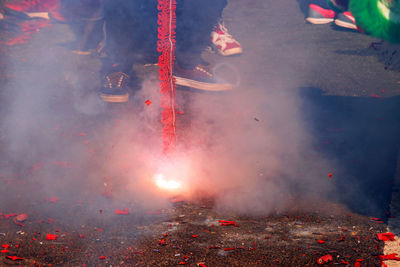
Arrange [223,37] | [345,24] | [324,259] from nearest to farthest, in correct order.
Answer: [324,259], [223,37], [345,24]

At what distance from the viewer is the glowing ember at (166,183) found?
8.59 ft

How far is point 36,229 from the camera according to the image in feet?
6.71

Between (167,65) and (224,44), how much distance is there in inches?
50.5

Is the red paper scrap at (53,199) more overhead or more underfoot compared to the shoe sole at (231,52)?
more underfoot

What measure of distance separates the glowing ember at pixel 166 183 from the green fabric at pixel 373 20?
5.68ft

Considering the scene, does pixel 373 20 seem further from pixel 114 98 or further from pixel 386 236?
pixel 114 98

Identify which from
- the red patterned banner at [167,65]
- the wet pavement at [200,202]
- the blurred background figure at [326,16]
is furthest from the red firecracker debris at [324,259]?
the blurred background figure at [326,16]

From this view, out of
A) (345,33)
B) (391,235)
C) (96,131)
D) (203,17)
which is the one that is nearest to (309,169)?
(391,235)

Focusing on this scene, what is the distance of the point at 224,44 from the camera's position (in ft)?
16.5

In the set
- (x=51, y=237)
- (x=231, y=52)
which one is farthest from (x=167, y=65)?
(x=51, y=237)

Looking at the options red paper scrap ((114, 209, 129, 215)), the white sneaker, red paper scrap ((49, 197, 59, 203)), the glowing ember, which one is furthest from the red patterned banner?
the white sneaker

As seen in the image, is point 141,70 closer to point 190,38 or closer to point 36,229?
point 190,38

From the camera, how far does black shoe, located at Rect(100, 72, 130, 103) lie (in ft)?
12.0

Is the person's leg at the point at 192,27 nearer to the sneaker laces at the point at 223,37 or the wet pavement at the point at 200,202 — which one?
the wet pavement at the point at 200,202
